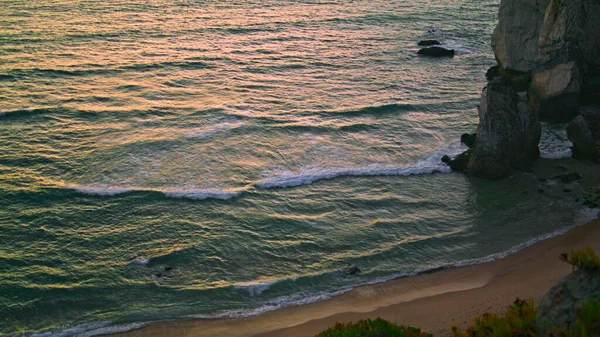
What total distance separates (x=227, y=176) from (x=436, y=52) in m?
23.6

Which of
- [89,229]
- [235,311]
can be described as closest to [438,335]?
[235,311]

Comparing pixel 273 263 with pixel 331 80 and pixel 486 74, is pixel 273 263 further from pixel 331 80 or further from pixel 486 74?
pixel 486 74

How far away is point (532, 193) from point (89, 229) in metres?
17.2

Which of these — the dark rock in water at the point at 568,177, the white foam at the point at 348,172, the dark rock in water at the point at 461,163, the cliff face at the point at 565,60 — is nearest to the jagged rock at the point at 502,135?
the dark rock in water at the point at 461,163

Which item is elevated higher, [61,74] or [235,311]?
[61,74]

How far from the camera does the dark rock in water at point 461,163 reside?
28031 millimetres

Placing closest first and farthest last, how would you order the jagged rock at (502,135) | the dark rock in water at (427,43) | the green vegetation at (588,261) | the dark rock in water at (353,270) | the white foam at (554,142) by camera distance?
the green vegetation at (588,261) → the dark rock in water at (353,270) → the jagged rock at (502,135) → the white foam at (554,142) → the dark rock in water at (427,43)

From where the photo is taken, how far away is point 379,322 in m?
13.5

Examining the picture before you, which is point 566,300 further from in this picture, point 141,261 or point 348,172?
point 348,172

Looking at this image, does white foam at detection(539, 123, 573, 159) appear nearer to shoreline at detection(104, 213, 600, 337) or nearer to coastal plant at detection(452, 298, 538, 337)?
shoreline at detection(104, 213, 600, 337)

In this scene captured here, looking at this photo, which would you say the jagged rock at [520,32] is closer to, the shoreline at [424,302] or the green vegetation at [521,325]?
the shoreline at [424,302]

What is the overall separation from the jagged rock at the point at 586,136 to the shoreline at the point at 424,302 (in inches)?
276

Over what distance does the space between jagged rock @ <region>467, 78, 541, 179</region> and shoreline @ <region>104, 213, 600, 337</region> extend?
586 cm

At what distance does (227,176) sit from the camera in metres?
27.9
